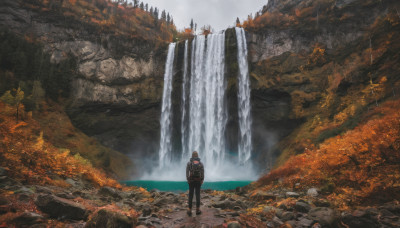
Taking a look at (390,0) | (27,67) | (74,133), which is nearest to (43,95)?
(27,67)

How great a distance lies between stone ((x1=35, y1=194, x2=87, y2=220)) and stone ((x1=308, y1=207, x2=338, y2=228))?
504 centimetres

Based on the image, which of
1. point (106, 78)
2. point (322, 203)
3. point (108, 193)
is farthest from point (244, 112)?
point (322, 203)

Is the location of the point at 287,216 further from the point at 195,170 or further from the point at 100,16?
the point at 100,16

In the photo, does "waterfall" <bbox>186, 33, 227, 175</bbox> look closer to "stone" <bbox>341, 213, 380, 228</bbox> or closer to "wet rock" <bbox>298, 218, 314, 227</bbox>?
"wet rock" <bbox>298, 218, 314, 227</bbox>

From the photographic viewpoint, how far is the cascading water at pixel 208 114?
27.1 metres

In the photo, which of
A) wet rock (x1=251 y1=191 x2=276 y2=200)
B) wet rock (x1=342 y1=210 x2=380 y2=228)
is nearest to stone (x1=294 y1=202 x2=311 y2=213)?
wet rock (x1=342 y1=210 x2=380 y2=228)

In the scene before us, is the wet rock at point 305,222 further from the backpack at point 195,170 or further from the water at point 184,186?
the water at point 184,186

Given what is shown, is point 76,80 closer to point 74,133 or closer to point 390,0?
point 74,133

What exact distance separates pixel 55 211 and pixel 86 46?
31.8m

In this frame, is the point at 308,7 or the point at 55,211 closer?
the point at 55,211

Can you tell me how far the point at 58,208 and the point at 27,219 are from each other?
84 cm

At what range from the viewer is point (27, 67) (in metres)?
25.6

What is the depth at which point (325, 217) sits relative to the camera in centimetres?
447

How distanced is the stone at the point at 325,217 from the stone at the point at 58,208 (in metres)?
5.04
